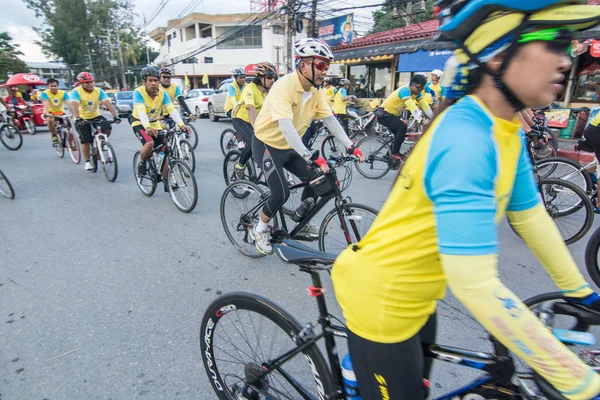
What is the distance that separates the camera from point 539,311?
1.43 meters

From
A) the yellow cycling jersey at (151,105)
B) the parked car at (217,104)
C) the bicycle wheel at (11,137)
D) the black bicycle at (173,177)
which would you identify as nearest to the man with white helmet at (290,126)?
the black bicycle at (173,177)

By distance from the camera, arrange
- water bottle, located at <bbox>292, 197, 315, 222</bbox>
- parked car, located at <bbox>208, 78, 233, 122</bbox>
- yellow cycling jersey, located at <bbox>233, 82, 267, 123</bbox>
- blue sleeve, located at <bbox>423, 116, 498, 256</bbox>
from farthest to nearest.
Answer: parked car, located at <bbox>208, 78, 233, 122</bbox> → yellow cycling jersey, located at <bbox>233, 82, 267, 123</bbox> → water bottle, located at <bbox>292, 197, 315, 222</bbox> → blue sleeve, located at <bbox>423, 116, 498, 256</bbox>

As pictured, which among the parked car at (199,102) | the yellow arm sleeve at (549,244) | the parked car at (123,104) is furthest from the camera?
the parked car at (123,104)

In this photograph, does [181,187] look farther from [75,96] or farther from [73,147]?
[73,147]

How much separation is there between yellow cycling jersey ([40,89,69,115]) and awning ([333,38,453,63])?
10.9 m

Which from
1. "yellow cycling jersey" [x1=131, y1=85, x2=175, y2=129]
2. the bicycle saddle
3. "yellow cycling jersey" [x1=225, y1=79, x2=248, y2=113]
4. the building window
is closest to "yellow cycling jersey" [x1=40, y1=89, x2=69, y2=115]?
"yellow cycling jersey" [x1=225, y1=79, x2=248, y2=113]

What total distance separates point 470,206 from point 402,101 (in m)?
6.44

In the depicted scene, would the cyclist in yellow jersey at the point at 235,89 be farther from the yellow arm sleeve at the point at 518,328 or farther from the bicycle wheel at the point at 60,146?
the yellow arm sleeve at the point at 518,328

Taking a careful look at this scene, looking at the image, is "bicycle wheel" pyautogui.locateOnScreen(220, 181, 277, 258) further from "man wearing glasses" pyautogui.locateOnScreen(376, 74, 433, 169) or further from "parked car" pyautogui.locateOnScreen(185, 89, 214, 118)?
"parked car" pyautogui.locateOnScreen(185, 89, 214, 118)

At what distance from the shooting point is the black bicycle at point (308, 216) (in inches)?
129

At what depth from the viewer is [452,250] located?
863 millimetres

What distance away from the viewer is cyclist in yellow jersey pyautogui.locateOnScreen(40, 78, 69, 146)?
28.0 ft

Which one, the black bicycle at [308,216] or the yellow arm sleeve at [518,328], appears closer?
the yellow arm sleeve at [518,328]

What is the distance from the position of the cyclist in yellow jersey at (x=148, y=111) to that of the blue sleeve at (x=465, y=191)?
5212 mm
